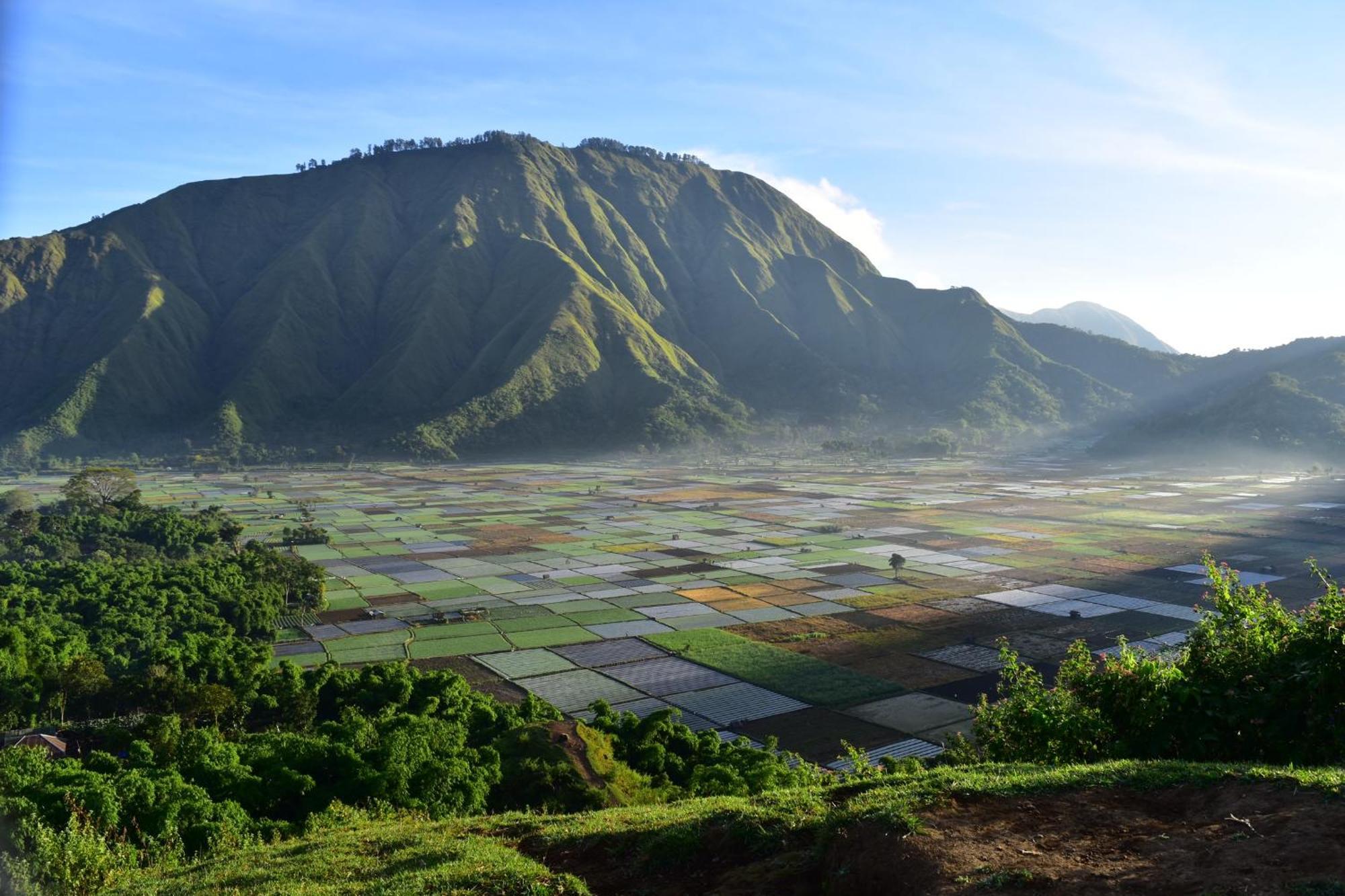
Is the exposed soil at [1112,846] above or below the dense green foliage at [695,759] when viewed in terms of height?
above

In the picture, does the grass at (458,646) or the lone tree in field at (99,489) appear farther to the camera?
the lone tree in field at (99,489)

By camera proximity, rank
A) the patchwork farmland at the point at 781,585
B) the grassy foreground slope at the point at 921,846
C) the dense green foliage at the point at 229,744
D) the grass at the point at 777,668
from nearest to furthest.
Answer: the grassy foreground slope at the point at 921,846 < the dense green foliage at the point at 229,744 < the grass at the point at 777,668 < the patchwork farmland at the point at 781,585

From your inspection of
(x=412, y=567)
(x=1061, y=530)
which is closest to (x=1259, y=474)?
(x=1061, y=530)

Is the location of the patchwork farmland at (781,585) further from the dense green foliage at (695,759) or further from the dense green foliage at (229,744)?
the dense green foliage at (229,744)

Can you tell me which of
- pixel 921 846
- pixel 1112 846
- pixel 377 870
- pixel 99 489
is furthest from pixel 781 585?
pixel 99 489

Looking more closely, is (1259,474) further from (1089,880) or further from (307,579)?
(1089,880)

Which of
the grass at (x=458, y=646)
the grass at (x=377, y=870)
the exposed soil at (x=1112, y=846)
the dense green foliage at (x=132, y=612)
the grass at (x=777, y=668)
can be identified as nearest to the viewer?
the exposed soil at (x=1112, y=846)

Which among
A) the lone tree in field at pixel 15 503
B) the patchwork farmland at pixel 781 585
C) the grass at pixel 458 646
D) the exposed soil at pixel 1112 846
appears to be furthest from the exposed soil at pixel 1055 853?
the lone tree in field at pixel 15 503
